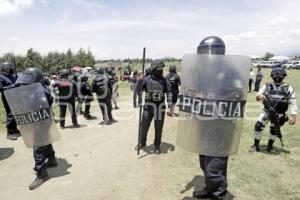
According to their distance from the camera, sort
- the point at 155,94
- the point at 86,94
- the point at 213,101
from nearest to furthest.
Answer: the point at 213,101
the point at 155,94
the point at 86,94

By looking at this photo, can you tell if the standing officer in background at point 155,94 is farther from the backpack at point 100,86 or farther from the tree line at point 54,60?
the tree line at point 54,60

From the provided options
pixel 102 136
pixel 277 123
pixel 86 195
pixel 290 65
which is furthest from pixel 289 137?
pixel 290 65

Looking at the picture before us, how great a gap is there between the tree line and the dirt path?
4827 cm

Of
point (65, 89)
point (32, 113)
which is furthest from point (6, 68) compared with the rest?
point (32, 113)

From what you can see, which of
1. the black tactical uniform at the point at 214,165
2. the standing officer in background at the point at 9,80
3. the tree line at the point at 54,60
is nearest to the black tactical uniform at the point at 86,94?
the standing officer in background at the point at 9,80

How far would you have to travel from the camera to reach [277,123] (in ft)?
22.3

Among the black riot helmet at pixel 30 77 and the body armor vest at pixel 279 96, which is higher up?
the black riot helmet at pixel 30 77

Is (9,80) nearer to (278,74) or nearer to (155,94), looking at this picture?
(155,94)

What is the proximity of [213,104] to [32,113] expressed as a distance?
10.7 feet

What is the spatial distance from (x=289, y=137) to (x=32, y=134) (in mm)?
6778

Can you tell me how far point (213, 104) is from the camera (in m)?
3.98

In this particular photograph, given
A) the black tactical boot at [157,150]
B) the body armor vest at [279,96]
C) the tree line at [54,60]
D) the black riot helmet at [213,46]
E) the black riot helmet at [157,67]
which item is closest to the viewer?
the black riot helmet at [213,46]

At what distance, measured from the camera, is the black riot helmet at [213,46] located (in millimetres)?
4199

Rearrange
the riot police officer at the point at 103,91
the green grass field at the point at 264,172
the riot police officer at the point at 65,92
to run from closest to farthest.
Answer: the green grass field at the point at 264,172, the riot police officer at the point at 65,92, the riot police officer at the point at 103,91
